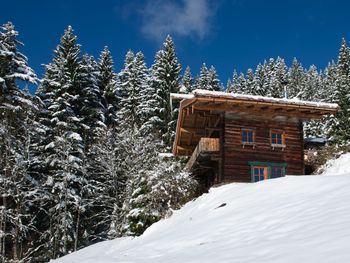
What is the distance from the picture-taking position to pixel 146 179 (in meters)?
23.7

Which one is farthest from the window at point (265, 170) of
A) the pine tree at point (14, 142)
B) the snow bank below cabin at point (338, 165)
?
the pine tree at point (14, 142)

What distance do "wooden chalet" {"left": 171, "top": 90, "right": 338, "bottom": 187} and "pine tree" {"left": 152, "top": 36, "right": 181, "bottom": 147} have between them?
41.5 feet

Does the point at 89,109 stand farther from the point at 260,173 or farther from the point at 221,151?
the point at 260,173

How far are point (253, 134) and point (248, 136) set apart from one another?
14.5 inches

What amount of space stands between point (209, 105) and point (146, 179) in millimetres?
5856

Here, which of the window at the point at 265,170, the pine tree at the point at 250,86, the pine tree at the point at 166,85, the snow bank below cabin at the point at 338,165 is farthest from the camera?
the pine tree at the point at 250,86

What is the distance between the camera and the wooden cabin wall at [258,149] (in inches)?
963

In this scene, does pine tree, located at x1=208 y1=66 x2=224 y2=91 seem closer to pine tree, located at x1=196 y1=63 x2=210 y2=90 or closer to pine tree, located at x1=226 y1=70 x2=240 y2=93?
pine tree, located at x1=196 y1=63 x2=210 y2=90

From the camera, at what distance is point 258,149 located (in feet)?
83.0

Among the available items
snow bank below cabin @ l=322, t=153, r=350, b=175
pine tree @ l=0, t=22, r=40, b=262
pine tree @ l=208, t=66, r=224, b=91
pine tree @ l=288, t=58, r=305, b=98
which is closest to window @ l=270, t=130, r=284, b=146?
snow bank below cabin @ l=322, t=153, r=350, b=175

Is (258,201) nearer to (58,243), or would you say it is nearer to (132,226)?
(132,226)

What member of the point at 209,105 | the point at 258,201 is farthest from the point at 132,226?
the point at 258,201

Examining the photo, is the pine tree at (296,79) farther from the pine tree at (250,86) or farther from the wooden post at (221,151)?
the wooden post at (221,151)

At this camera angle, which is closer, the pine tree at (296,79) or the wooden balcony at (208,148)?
the wooden balcony at (208,148)
